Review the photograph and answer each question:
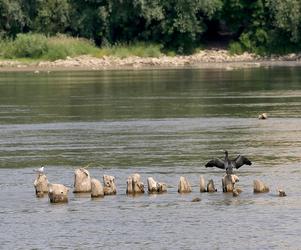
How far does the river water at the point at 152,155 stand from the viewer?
3619 cm

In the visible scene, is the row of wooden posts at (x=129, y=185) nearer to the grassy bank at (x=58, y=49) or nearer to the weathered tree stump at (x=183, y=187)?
the weathered tree stump at (x=183, y=187)

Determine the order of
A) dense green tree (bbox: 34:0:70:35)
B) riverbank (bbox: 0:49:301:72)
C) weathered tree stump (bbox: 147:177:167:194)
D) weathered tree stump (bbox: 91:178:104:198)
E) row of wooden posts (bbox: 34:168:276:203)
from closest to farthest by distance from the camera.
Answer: weathered tree stump (bbox: 91:178:104:198), row of wooden posts (bbox: 34:168:276:203), weathered tree stump (bbox: 147:177:167:194), riverbank (bbox: 0:49:301:72), dense green tree (bbox: 34:0:70:35)

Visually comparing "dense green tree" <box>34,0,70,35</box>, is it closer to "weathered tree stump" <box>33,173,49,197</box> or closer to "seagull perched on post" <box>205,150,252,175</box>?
"weathered tree stump" <box>33,173,49,197</box>

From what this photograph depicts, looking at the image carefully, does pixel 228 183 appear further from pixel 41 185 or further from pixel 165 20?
pixel 165 20

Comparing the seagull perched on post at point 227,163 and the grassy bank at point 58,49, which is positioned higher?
the seagull perched on post at point 227,163

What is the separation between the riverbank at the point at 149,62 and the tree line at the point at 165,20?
1.65m

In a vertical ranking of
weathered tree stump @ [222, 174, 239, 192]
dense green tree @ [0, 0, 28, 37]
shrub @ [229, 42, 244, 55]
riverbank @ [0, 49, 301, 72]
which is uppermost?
weathered tree stump @ [222, 174, 239, 192]

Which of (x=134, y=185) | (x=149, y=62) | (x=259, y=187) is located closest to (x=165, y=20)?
(x=149, y=62)

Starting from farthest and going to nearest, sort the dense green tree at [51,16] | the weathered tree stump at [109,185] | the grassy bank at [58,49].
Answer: the dense green tree at [51,16], the grassy bank at [58,49], the weathered tree stump at [109,185]

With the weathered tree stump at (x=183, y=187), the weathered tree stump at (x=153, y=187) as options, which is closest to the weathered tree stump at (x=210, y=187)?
the weathered tree stump at (x=183, y=187)

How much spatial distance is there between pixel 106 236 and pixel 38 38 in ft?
296

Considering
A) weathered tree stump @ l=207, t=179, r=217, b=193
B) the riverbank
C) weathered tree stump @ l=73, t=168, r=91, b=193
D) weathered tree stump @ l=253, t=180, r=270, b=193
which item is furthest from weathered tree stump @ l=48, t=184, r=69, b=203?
the riverbank

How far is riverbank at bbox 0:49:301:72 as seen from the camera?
120312mm

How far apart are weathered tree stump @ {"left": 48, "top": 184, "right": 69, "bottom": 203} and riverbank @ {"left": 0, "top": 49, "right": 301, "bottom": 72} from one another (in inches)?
3098
